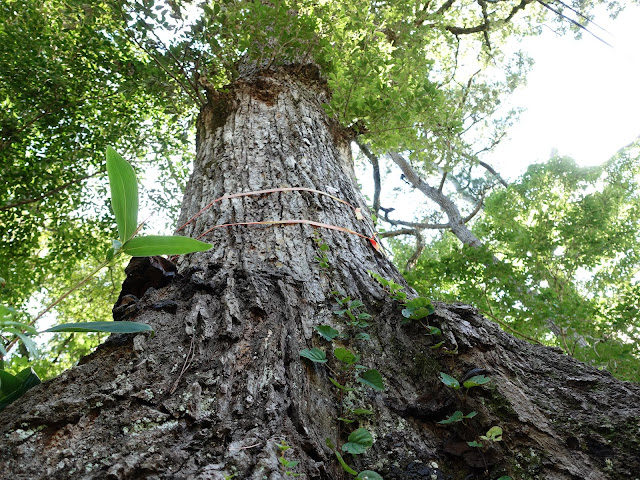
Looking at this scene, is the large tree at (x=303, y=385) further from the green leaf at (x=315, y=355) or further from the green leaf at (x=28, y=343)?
the green leaf at (x=28, y=343)

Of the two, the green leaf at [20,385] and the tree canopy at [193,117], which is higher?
the tree canopy at [193,117]

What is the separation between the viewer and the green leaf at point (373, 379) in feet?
3.68

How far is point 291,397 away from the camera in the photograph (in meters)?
1.05

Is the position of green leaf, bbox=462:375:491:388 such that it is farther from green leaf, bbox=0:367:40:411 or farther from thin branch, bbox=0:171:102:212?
thin branch, bbox=0:171:102:212

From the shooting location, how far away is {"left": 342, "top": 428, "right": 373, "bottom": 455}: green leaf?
0.96m

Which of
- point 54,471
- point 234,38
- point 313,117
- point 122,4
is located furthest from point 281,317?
point 122,4

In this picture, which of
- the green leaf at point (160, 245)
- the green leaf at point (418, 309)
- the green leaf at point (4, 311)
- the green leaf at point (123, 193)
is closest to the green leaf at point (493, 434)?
the green leaf at point (418, 309)

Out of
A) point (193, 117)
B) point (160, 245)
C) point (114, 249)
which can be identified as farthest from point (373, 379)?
point (193, 117)

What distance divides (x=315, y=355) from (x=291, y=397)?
139 millimetres

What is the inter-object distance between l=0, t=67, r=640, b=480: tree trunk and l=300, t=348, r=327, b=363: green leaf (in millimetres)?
44

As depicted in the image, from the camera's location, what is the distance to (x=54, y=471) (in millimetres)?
828

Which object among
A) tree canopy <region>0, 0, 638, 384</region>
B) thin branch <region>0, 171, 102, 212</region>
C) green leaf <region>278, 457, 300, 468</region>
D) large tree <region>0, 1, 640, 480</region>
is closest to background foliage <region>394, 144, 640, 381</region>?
tree canopy <region>0, 0, 638, 384</region>

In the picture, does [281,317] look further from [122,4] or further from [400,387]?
[122,4]

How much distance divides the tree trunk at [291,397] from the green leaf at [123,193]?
1.08 feet
